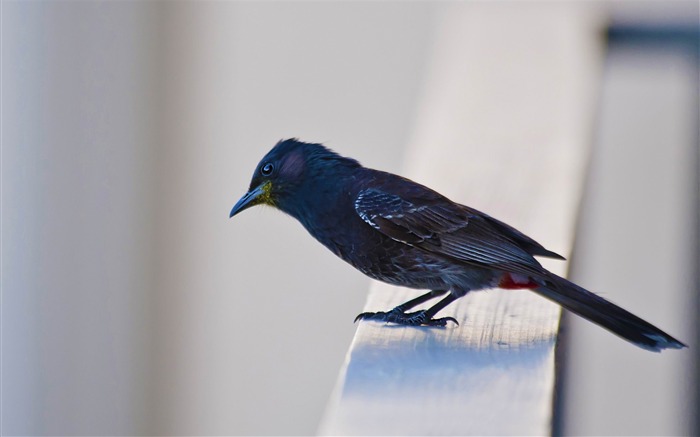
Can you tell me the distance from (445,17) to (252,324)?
3.11 m

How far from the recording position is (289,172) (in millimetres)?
3920

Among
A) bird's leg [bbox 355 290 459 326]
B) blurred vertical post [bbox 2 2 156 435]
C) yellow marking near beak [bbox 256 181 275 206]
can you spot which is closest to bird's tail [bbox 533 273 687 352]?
bird's leg [bbox 355 290 459 326]

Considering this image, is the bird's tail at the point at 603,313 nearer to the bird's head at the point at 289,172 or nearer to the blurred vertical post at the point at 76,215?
the bird's head at the point at 289,172

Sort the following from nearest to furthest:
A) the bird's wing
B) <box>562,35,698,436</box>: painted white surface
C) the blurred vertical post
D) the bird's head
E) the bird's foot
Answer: the bird's foot, the bird's wing, the bird's head, <box>562,35,698,436</box>: painted white surface, the blurred vertical post

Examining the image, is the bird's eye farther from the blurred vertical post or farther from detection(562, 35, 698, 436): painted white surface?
the blurred vertical post

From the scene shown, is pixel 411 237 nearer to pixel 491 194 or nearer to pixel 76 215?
pixel 491 194

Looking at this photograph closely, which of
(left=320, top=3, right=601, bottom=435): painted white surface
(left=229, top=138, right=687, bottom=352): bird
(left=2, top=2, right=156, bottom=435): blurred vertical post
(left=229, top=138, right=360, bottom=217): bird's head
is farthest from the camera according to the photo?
(left=2, top=2, right=156, bottom=435): blurred vertical post

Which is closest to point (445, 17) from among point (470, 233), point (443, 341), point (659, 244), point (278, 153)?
point (659, 244)

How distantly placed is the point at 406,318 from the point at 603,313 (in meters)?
0.55

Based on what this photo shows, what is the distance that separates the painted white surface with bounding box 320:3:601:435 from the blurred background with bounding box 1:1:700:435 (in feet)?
0.45

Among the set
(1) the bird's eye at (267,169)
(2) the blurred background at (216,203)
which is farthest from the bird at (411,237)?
(2) the blurred background at (216,203)

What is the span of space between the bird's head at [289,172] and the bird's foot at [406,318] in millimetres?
937

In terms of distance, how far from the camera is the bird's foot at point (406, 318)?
9.39 feet

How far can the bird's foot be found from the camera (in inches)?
113
